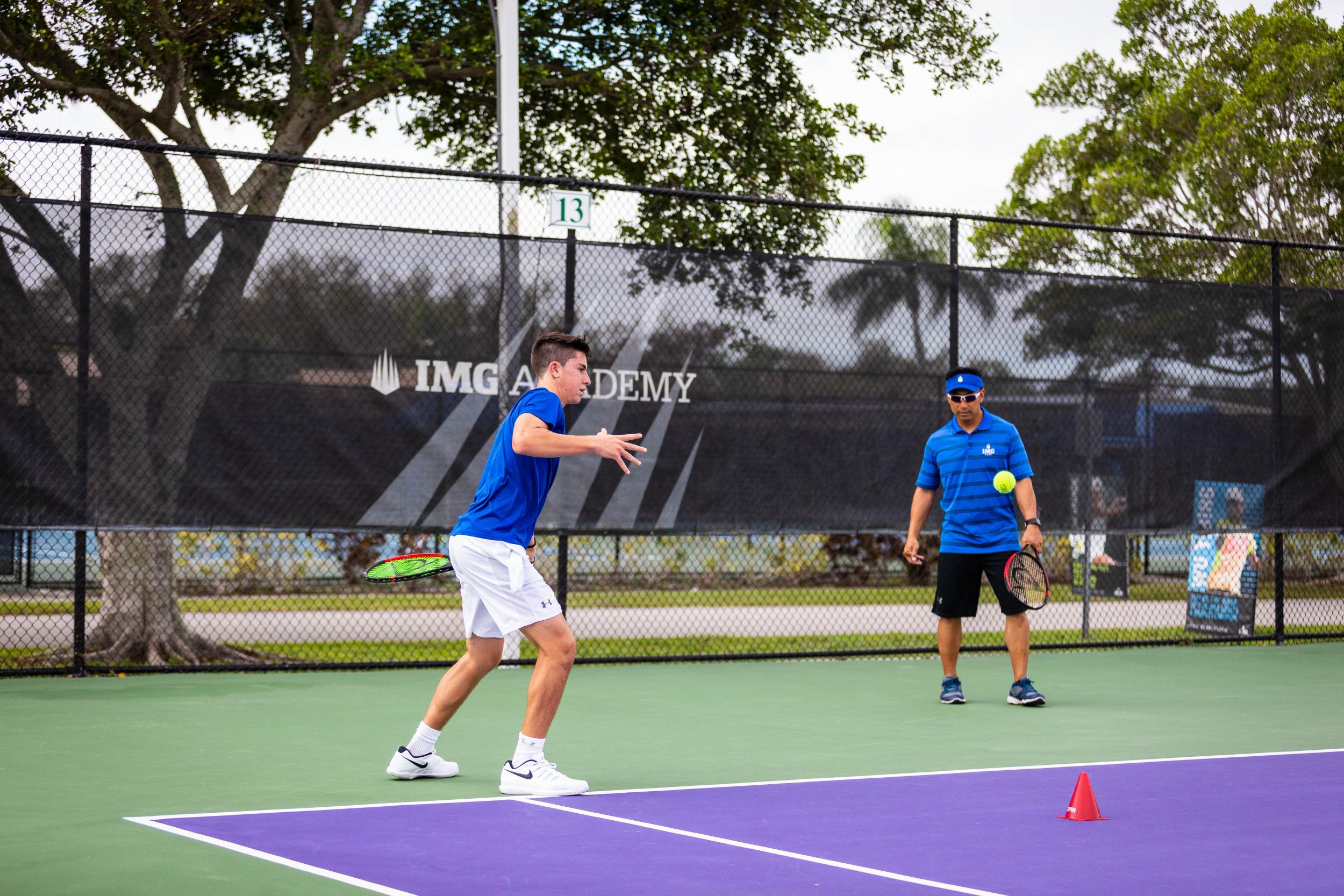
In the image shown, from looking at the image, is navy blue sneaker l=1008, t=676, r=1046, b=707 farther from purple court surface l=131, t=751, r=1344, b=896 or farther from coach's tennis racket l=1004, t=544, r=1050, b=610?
purple court surface l=131, t=751, r=1344, b=896

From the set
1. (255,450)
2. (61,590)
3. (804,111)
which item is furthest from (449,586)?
(255,450)

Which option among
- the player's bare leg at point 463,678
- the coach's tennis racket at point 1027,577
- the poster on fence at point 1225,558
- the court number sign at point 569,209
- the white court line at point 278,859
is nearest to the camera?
the white court line at point 278,859

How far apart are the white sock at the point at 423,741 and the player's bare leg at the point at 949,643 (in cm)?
358

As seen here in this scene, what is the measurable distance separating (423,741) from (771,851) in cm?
167

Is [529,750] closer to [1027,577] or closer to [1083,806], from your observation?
[1083,806]

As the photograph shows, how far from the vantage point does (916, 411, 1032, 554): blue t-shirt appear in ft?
27.7

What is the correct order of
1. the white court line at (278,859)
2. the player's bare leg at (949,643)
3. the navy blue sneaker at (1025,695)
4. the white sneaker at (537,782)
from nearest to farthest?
the white court line at (278,859)
the white sneaker at (537,782)
the navy blue sneaker at (1025,695)
the player's bare leg at (949,643)

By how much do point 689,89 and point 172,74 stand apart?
3711 mm

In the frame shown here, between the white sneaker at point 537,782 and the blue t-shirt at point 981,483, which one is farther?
the blue t-shirt at point 981,483

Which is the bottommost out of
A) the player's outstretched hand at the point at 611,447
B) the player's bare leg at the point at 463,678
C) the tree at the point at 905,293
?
the player's bare leg at the point at 463,678

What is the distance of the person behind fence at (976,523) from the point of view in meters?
8.43

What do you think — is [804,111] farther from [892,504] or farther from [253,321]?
[253,321]

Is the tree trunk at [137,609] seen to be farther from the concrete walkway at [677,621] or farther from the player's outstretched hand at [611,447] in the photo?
the player's outstretched hand at [611,447]

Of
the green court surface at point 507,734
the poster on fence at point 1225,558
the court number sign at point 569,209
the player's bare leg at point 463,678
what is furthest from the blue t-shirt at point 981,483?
the player's bare leg at point 463,678
